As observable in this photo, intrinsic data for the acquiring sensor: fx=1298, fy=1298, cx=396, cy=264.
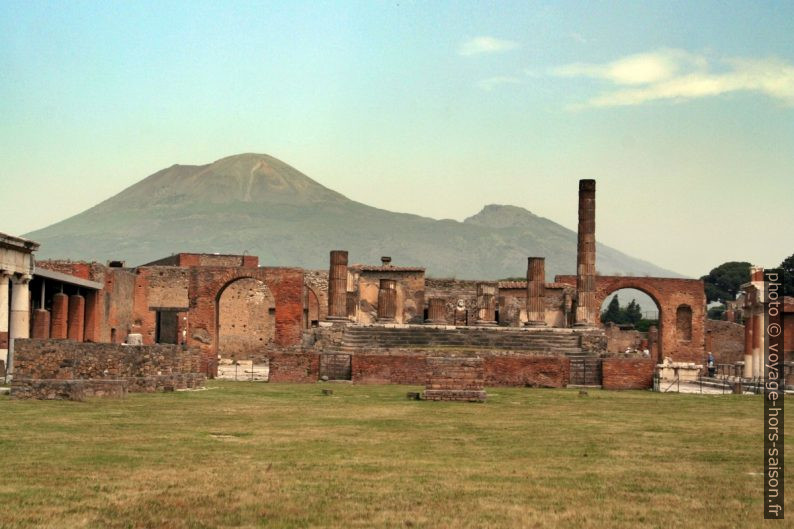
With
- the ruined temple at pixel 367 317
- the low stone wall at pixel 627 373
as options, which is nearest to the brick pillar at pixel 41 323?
the ruined temple at pixel 367 317

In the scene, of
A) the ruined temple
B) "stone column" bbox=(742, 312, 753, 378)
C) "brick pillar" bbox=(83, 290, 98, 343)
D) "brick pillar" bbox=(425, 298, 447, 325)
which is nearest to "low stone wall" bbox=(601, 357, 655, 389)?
the ruined temple

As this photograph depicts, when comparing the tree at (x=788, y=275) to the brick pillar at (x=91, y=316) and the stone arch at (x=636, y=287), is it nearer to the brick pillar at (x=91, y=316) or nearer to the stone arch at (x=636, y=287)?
the stone arch at (x=636, y=287)

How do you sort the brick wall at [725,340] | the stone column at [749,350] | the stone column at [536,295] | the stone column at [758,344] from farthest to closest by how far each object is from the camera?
the brick wall at [725,340]
the stone column at [536,295]
the stone column at [749,350]
the stone column at [758,344]

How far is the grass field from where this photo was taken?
10.7m

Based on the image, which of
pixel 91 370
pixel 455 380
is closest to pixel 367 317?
pixel 455 380

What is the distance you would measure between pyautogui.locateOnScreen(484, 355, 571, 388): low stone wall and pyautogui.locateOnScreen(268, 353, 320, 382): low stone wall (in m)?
4.64

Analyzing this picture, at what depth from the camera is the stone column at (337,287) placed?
46.9 m

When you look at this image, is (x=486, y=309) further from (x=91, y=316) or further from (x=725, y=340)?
(x=725, y=340)

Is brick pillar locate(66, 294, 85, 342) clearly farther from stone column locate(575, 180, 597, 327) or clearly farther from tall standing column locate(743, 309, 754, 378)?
tall standing column locate(743, 309, 754, 378)

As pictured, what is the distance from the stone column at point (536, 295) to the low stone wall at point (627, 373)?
1524 cm

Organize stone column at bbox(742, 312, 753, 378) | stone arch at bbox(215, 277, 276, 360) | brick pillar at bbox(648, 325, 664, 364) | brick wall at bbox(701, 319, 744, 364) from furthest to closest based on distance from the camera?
1. brick wall at bbox(701, 319, 744, 364)
2. brick pillar at bbox(648, 325, 664, 364)
3. stone arch at bbox(215, 277, 276, 360)
4. stone column at bbox(742, 312, 753, 378)

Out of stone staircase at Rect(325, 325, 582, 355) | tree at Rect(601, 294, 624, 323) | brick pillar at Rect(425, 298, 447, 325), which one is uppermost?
tree at Rect(601, 294, 624, 323)

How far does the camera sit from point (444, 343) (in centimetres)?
4062

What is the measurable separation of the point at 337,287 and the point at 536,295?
26.7 feet
